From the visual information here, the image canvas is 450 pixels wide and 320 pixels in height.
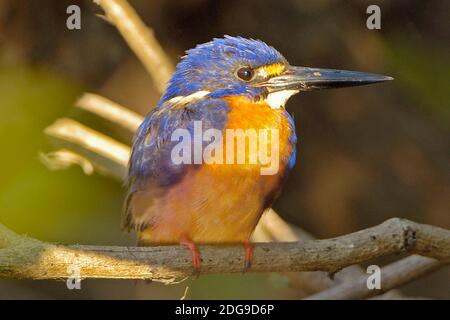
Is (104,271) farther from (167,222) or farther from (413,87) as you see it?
(413,87)

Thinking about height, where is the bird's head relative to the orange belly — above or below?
above

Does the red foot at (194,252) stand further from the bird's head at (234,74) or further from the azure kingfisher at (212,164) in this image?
the bird's head at (234,74)

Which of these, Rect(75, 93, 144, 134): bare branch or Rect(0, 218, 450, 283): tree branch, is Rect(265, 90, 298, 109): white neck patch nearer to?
Rect(0, 218, 450, 283): tree branch

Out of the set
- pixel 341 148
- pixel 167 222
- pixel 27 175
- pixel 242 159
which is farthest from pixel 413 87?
pixel 27 175

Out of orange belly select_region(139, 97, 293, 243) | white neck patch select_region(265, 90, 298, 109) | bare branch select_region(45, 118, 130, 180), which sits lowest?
orange belly select_region(139, 97, 293, 243)

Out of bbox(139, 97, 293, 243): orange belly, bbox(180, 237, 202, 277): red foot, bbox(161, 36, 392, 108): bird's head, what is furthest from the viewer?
bbox(161, 36, 392, 108): bird's head

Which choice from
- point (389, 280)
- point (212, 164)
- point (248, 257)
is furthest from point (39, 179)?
point (389, 280)

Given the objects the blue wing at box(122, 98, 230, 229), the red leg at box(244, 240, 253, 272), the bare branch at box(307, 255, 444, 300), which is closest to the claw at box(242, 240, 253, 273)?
the red leg at box(244, 240, 253, 272)

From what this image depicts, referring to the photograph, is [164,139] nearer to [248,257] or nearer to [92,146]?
[248,257]
